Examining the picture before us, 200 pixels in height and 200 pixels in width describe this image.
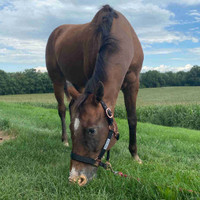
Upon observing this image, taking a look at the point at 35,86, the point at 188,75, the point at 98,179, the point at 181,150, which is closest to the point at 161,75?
the point at 188,75

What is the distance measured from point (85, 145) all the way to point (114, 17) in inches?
84.3

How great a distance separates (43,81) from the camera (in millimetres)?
39531

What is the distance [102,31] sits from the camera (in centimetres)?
305

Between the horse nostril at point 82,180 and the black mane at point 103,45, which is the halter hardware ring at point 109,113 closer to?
the black mane at point 103,45

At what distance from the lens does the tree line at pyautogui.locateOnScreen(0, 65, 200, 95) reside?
39191 millimetres

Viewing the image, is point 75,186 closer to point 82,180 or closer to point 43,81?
point 82,180

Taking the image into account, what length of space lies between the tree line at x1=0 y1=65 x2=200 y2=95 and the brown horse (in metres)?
33.7

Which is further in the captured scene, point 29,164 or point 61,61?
point 61,61

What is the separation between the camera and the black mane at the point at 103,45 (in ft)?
8.02

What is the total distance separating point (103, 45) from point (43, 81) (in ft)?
125

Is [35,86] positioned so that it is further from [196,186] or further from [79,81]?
[196,186]

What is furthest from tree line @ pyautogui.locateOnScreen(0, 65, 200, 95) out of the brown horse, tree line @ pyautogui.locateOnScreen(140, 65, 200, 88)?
the brown horse

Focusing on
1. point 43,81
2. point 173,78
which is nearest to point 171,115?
point 43,81

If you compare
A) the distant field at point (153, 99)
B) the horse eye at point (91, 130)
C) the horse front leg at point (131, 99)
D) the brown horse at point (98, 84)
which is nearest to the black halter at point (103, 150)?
the brown horse at point (98, 84)
